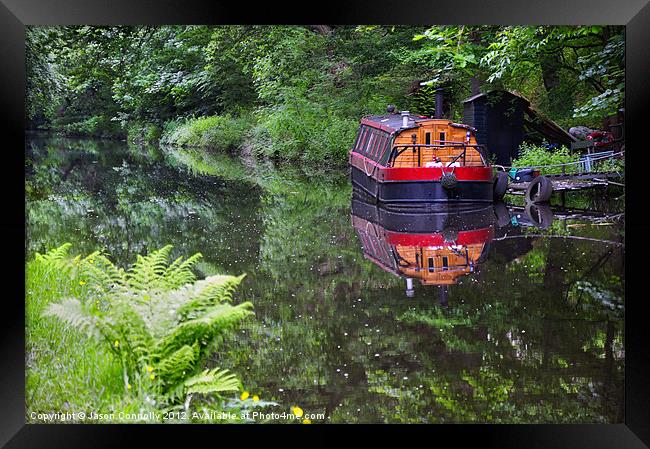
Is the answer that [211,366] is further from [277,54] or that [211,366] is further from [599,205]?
[599,205]

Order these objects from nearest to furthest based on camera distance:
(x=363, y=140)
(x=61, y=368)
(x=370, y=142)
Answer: (x=61, y=368) < (x=363, y=140) < (x=370, y=142)

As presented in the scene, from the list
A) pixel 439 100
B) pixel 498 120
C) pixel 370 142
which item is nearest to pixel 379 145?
pixel 370 142

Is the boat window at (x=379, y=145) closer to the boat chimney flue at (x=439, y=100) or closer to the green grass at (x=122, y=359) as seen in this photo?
the boat chimney flue at (x=439, y=100)

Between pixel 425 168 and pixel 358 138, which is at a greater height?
pixel 358 138

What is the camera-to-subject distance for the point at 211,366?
19.3 feet

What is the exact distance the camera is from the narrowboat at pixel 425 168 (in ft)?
37.1

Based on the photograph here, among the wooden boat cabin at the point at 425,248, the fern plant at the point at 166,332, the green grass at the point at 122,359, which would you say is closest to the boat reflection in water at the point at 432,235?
the wooden boat cabin at the point at 425,248

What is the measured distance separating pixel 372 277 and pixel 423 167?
4.56 metres

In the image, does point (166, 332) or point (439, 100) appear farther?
point (439, 100)

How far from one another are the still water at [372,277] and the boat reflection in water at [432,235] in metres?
0.04

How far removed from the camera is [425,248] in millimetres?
9570
